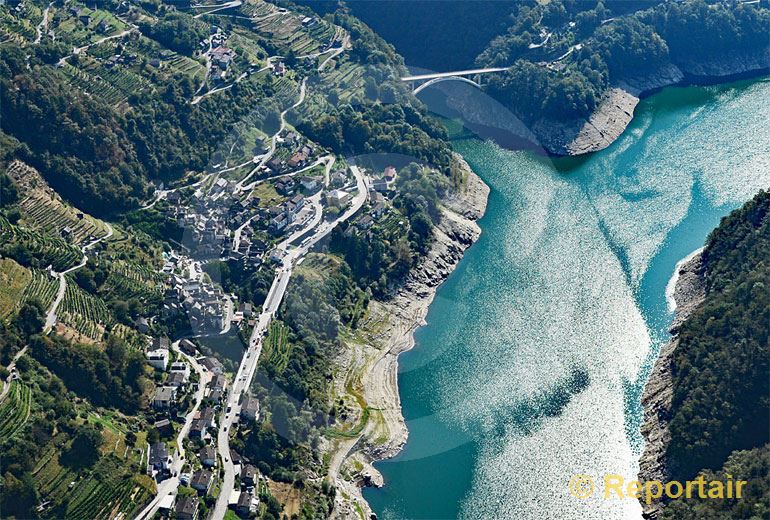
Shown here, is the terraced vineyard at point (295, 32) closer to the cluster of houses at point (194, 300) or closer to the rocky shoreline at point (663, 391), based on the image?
the cluster of houses at point (194, 300)

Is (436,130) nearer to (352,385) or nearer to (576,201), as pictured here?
(576,201)

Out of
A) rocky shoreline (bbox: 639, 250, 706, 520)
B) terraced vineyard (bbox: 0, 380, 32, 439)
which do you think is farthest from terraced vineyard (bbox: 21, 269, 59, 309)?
rocky shoreline (bbox: 639, 250, 706, 520)

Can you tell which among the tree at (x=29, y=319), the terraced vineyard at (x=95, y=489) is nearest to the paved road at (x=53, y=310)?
the tree at (x=29, y=319)

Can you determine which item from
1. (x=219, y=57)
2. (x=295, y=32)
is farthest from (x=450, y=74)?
(x=219, y=57)

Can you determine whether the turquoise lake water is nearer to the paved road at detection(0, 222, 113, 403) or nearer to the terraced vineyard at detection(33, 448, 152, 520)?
the terraced vineyard at detection(33, 448, 152, 520)

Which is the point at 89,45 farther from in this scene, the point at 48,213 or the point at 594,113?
the point at 594,113

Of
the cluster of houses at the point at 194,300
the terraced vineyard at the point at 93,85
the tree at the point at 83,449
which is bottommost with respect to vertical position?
the tree at the point at 83,449
